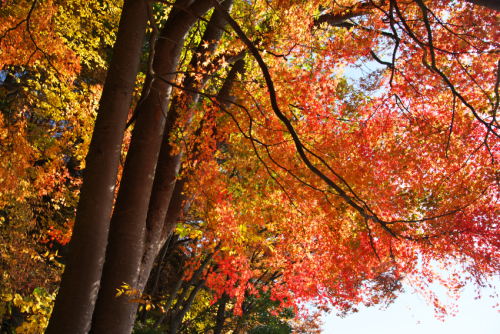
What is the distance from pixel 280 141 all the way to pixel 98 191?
12.1ft

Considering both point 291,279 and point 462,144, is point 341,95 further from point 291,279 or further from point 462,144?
point 291,279

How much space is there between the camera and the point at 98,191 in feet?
8.75

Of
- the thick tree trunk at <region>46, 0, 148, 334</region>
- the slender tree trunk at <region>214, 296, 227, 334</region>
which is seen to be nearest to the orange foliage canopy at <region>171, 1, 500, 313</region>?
the thick tree trunk at <region>46, 0, 148, 334</region>

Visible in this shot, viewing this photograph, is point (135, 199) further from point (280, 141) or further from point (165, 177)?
point (280, 141)

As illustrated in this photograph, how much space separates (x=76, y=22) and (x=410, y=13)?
25.6ft

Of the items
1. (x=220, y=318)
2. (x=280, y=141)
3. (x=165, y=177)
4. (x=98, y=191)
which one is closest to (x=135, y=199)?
(x=98, y=191)

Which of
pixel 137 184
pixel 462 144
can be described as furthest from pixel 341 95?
Result: pixel 137 184

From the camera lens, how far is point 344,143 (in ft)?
21.3

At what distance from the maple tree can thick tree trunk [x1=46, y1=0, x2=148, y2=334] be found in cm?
1

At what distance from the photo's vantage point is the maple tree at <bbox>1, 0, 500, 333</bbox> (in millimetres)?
2791

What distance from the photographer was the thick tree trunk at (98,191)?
2.44 m

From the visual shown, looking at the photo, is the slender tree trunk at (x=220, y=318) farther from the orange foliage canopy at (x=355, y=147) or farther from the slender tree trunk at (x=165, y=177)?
the slender tree trunk at (x=165, y=177)

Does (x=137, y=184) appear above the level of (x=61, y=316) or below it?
above

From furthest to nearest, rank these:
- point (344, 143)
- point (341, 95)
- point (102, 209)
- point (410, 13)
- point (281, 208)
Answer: point (341, 95), point (281, 208), point (344, 143), point (410, 13), point (102, 209)
